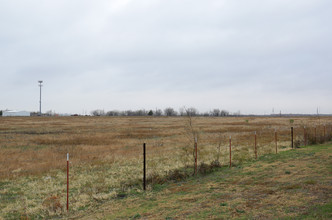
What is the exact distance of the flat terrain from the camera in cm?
605

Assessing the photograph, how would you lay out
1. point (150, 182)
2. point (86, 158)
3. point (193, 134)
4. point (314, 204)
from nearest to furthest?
point (314, 204), point (150, 182), point (193, 134), point (86, 158)

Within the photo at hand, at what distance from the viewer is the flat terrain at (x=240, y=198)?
6.05 meters

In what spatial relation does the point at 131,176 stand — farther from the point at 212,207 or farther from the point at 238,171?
the point at 212,207

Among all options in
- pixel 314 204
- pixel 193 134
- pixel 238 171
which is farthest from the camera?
pixel 193 134

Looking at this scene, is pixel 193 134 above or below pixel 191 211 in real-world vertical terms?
above

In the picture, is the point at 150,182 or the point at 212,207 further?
the point at 150,182

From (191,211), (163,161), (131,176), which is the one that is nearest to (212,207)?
(191,211)

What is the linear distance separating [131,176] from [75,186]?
8.53 feet

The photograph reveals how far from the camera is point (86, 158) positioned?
18.0m

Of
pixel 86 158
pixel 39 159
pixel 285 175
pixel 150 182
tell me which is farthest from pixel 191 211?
pixel 39 159

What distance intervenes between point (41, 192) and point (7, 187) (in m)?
2.14

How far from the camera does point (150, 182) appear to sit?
10.7 metres

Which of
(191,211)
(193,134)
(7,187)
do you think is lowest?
(7,187)

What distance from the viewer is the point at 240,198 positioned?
24.2 ft
